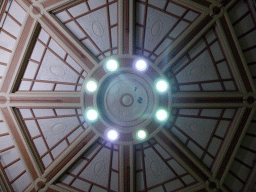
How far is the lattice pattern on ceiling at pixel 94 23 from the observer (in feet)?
25.1

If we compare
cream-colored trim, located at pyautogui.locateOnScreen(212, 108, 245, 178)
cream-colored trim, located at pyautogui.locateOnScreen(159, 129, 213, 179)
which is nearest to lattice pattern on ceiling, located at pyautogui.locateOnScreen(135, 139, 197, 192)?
cream-colored trim, located at pyautogui.locateOnScreen(159, 129, 213, 179)

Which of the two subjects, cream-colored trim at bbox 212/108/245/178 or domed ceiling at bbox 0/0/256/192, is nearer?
domed ceiling at bbox 0/0/256/192

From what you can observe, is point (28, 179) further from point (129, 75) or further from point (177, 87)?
point (177, 87)

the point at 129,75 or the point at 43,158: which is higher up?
the point at 129,75

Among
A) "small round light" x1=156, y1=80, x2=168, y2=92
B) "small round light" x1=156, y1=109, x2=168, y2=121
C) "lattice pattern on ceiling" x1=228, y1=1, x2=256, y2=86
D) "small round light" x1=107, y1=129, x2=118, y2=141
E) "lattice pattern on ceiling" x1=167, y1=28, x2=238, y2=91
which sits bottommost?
"small round light" x1=107, y1=129, x2=118, y2=141

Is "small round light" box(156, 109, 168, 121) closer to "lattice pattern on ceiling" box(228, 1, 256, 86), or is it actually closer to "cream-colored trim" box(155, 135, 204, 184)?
"cream-colored trim" box(155, 135, 204, 184)

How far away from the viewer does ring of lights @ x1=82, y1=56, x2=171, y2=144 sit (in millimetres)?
8211

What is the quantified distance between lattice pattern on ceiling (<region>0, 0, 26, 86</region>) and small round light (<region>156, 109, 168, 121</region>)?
5.82 m

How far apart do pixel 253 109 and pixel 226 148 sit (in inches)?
68.0

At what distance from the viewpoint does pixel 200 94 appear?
809cm

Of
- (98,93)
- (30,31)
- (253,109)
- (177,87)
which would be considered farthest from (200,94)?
(30,31)

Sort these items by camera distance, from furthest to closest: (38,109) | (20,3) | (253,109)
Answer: (38,109) → (253,109) → (20,3)

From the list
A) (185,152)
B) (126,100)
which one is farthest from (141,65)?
(185,152)

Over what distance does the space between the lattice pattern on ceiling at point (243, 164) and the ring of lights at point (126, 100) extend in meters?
3.16
